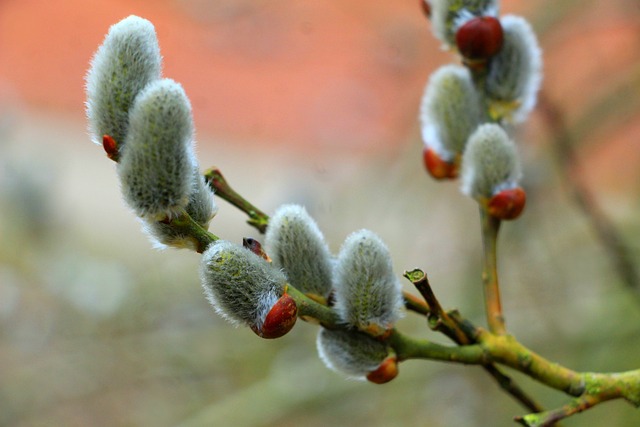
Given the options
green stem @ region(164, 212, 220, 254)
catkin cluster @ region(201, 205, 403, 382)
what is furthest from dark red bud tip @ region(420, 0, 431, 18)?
green stem @ region(164, 212, 220, 254)

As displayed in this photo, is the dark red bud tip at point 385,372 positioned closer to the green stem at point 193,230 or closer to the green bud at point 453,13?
the green stem at point 193,230

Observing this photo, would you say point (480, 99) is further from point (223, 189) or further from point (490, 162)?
point (223, 189)

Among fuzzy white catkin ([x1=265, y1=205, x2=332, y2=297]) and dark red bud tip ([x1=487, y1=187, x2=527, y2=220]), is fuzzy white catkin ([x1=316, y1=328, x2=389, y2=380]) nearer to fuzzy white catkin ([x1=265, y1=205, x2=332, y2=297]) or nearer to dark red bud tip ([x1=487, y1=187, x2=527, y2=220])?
fuzzy white catkin ([x1=265, y1=205, x2=332, y2=297])

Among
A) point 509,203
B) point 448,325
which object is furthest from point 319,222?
point 448,325

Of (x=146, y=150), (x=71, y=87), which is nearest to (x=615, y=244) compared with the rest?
(x=146, y=150)

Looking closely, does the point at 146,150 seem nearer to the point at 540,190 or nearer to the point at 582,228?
the point at 540,190

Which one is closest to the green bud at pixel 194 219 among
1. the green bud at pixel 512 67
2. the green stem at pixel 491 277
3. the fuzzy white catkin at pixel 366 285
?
the fuzzy white catkin at pixel 366 285
